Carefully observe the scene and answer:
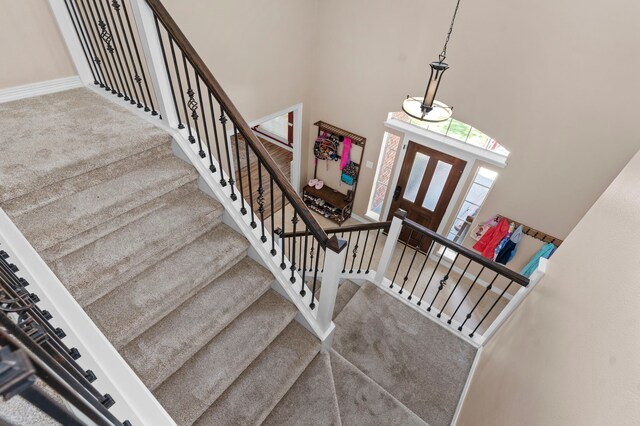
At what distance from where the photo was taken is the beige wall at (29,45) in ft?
7.38

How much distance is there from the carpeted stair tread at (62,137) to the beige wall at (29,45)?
0.61 feet

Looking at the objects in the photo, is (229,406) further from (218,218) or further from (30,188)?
(30,188)

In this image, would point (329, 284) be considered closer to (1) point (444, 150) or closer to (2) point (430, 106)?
(2) point (430, 106)

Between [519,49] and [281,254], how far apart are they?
3.50 m

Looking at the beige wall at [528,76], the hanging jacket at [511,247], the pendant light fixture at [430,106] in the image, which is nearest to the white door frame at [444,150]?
the beige wall at [528,76]

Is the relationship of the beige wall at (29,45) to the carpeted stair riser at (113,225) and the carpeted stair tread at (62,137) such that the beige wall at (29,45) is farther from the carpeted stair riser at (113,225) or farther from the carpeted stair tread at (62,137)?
the carpeted stair riser at (113,225)

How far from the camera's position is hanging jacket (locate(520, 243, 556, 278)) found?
4047 millimetres

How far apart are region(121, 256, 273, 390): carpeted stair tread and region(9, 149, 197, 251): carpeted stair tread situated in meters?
0.68

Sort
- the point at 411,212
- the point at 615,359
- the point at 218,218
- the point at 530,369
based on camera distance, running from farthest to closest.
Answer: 1. the point at 411,212
2. the point at 218,218
3. the point at 530,369
4. the point at 615,359

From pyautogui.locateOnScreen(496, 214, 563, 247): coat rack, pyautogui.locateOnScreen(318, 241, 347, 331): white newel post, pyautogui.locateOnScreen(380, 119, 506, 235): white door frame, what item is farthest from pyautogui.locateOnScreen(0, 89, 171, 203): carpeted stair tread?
pyautogui.locateOnScreen(496, 214, 563, 247): coat rack

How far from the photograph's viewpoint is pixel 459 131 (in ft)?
14.9

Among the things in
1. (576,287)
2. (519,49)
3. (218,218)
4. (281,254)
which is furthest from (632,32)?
(218,218)

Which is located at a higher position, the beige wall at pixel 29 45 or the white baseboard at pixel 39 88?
the beige wall at pixel 29 45

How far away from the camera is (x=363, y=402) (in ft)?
7.34
